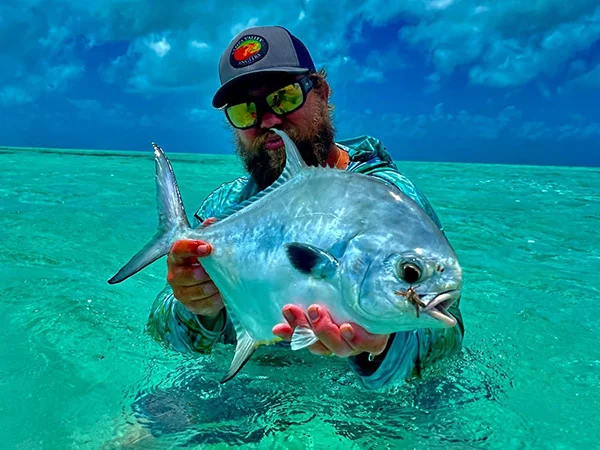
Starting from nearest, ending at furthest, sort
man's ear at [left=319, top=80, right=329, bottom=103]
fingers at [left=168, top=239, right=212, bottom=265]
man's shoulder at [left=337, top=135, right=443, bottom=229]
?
fingers at [left=168, top=239, right=212, bottom=265]
man's shoulder at [left=337, top=135, right=443, bottom=229]
man's ear at [left=319, top=80, right=329, bottom=103]

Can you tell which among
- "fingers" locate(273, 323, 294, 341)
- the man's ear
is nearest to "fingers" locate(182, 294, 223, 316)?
"fingers" locate(273, 323, 294, 341)

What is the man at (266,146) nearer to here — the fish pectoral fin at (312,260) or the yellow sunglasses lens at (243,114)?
the yellow sunglasses lens at (243,114)

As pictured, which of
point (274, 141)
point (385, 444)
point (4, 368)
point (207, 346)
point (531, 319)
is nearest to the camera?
point (385, 444)

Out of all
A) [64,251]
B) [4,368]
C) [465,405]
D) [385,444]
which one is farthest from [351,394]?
[64,251]

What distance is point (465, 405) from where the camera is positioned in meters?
2.48

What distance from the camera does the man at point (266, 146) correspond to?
2.03m

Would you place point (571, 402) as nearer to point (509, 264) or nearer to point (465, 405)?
point (465, 405)

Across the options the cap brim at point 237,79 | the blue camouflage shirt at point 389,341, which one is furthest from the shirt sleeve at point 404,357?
the cap brim at point 237,79

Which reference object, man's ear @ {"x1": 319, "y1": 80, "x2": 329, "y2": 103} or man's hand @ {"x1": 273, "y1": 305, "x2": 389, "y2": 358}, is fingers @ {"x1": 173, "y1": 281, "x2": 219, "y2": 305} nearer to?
man's hand @ {"x1": 273, "y1": 305, "x2": 389, "y2": 358}

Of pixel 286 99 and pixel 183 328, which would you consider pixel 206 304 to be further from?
pixel 286 99

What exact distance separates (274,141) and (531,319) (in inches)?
97.1

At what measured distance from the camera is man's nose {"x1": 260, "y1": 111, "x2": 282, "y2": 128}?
8.48 ft

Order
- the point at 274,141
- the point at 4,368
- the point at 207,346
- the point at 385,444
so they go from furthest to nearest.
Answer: the point at 4,368 < the point at 274,141 < the point at 207,346 < the point at 385,444

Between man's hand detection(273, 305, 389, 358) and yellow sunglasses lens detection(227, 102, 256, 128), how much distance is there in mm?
1344
